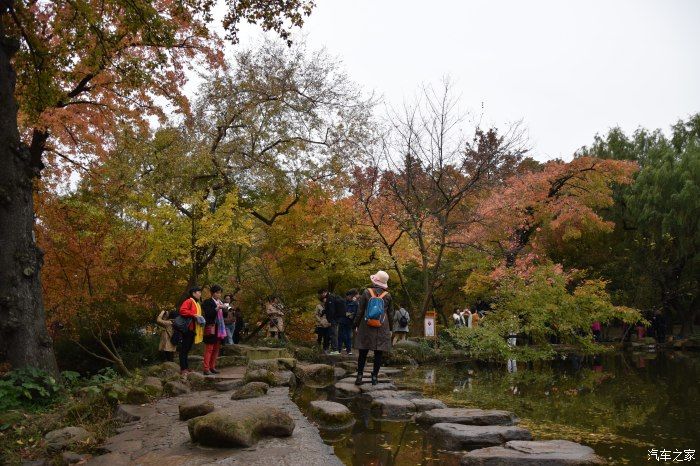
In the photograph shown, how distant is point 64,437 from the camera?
17.9 feet

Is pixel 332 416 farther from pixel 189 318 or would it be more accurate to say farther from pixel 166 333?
pixel 166 333

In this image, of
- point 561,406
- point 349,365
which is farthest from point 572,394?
point 349,365

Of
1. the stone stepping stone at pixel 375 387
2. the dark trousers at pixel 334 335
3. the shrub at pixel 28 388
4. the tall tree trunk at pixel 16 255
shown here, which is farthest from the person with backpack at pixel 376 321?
the dark trousers at pixel 334 335

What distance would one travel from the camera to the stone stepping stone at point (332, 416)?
20.9 feet

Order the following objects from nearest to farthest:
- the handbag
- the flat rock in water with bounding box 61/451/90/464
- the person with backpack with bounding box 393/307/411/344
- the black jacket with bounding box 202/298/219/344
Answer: the flat rock in water with bounding box 61/451/90/464 < the handbag < the black jacket with bounding box 202/298/219/344 < the person with backpack with bounding box 393/307/411/344

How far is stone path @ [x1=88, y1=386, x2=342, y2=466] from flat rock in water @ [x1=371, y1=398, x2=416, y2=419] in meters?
1.23

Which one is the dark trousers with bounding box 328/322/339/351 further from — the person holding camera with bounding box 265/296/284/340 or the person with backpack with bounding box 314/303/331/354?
the person holding camera with bounding box 265/296/284/340

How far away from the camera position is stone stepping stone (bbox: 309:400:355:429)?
20.9 feet

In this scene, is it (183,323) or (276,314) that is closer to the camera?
(183,323)

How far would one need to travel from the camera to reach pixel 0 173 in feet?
24.5

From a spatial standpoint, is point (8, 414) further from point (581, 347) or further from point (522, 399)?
point (581, 347)

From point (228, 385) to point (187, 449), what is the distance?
3.49 meters

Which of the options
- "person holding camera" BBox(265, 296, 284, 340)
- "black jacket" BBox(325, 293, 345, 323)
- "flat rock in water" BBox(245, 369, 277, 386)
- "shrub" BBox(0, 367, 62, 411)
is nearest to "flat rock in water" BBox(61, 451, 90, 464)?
"shrub" BBox(0, 367, 62, 411)

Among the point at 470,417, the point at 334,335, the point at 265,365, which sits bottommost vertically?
the point at 470,417
